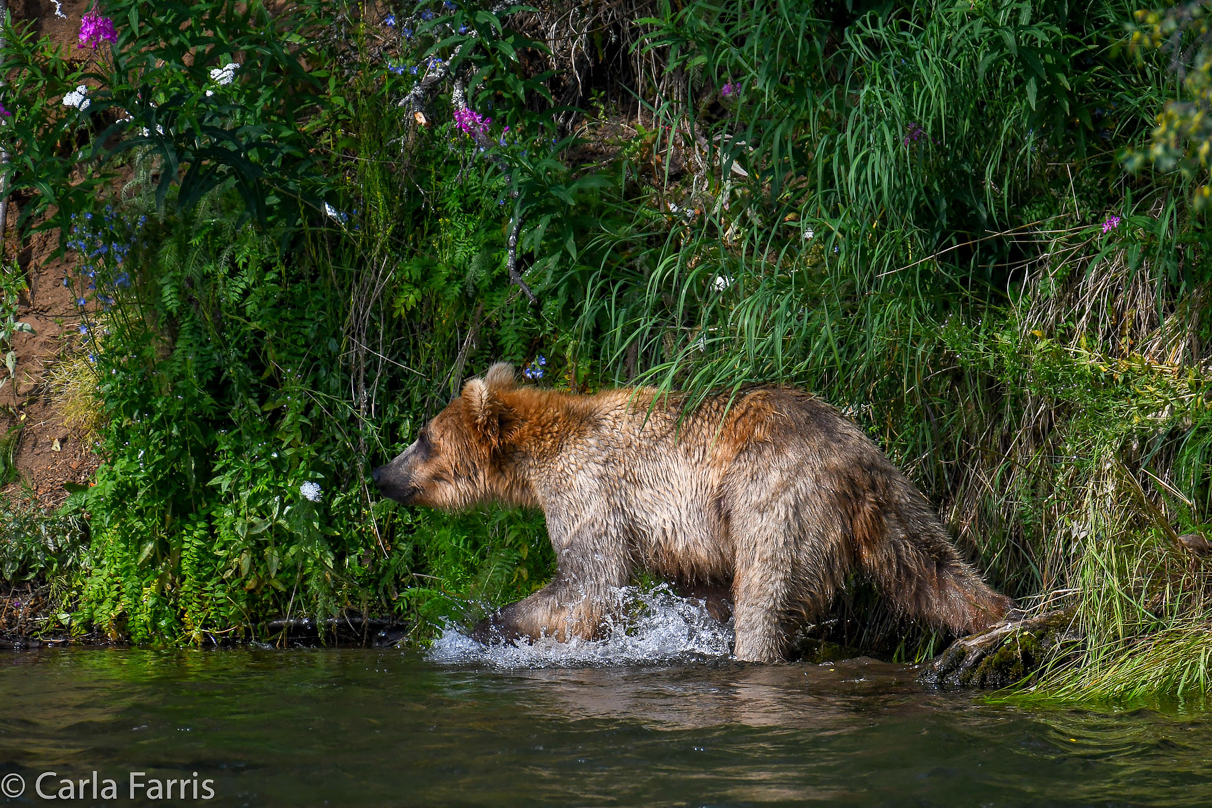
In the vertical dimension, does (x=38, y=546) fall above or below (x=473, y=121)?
below

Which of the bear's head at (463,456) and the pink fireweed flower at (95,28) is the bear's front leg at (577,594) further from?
the pink fireweed flower at (95,28)

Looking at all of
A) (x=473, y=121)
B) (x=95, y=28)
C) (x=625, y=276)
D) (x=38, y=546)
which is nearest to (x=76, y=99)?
(x=95, y=28)

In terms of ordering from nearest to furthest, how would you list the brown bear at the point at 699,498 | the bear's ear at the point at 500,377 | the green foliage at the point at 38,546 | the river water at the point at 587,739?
the river water at the point at 587,739, the brown bear at the point at 699,498, the bear's ear at the point at 500,377, the green foliage at the point at 38,546

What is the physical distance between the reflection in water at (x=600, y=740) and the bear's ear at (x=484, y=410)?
1.36 metres

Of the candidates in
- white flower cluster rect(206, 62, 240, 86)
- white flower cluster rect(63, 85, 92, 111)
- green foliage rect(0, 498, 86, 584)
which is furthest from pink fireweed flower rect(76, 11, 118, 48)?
green foliage rect(0, 498, 86, 584)

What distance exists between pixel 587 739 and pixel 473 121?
4054mm

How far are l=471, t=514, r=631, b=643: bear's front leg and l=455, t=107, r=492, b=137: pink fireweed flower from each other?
2490mm

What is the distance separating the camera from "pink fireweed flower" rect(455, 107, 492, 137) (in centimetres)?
655

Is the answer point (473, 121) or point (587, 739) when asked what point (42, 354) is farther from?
point (587, 739)

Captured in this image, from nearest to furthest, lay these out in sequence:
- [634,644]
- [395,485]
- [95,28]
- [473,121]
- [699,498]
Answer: [699,498] < [634,644] < [395,485] < [95,28] < [473,121]

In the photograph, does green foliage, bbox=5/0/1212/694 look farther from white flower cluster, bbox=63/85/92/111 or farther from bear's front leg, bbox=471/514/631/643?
bear's front leg, bbox=471/514/631/643

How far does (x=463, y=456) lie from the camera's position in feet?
19.5

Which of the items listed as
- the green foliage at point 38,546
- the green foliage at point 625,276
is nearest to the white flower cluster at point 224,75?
the green foliage at point 625,276

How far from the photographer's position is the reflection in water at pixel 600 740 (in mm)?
3074
